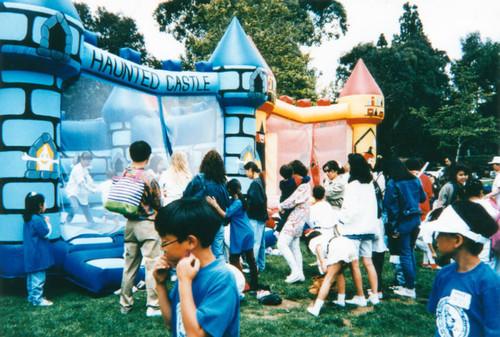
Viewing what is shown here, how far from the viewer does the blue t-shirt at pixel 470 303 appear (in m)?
1.77

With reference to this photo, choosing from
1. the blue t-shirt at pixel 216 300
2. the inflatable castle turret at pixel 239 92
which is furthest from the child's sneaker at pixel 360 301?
the inflatable castle turret at pixel 239 92

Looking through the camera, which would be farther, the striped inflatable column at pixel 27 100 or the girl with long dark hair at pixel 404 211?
the girl with long dark hair at pixel 404 211

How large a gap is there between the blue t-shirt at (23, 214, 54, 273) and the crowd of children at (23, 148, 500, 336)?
0.04ft

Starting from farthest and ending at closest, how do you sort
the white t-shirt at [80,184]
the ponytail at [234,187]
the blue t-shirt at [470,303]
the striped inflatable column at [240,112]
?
the striped inflatable column at [240,112] → the white t-shirt at [80,184] → the ponytail at [234,187] → the blue t-shirt at [470,303]

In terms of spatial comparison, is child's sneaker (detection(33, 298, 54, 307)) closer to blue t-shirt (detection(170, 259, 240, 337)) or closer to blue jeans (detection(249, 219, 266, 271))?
blue jeans (detection(249, 219, 266, 271))

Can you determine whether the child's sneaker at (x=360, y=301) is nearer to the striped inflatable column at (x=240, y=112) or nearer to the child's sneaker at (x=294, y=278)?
the child's sneaker at (x=294, y=278)

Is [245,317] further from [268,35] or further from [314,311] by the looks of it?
[268,35]

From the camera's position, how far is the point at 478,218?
192 cm

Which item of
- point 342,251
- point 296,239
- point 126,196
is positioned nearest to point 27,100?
point 126,196

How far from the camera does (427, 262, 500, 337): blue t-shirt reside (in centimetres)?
177

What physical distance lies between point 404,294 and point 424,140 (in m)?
25.1

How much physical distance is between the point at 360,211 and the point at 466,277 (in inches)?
99.3

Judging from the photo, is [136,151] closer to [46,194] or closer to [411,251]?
[46,194]

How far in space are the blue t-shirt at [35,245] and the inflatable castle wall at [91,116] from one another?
0.84ft
